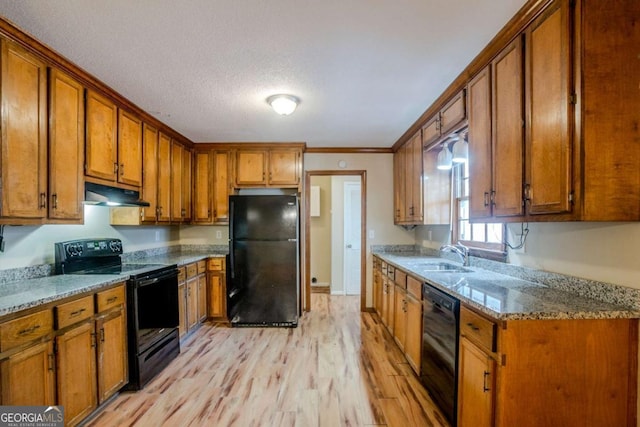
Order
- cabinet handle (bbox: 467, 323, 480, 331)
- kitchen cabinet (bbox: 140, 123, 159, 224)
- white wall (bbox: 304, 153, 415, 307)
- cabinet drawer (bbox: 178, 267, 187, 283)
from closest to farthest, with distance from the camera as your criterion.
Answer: cabinet handle (bbox: 467, 323, 480, 331) < kitchen cabinet (bbox: 140, 123, 159, 224) < cabinet drawer (bbox: 178, 267, 187, 283) < white wall (bbox: 304, 153, 415, 307)

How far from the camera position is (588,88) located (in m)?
1.29

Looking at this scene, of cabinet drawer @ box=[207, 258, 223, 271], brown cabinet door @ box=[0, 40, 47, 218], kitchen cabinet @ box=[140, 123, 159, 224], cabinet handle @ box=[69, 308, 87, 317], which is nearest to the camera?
brown cabinet door @ box=[0, 40, 47, 218]

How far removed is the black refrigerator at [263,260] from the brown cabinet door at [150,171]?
0.87m

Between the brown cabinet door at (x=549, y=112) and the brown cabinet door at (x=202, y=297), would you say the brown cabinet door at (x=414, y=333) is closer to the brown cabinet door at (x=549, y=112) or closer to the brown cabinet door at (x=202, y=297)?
the brown cabinet door at (x=549, y=112)

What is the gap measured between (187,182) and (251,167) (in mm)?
868

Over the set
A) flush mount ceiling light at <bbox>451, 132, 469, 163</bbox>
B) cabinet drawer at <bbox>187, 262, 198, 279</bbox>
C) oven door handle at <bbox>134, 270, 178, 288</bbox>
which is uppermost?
flush mount ceiling light at <bbox>451, 132, 469, 163</bbox>

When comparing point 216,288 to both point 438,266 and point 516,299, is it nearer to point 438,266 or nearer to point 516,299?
point 438,266

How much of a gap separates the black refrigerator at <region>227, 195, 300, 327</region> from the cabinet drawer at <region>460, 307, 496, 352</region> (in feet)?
7.68

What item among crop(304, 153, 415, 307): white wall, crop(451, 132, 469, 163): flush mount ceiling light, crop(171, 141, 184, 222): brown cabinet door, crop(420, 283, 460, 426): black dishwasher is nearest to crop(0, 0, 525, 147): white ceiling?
crop(451, 132, 469, 163): flush mount ceiling light

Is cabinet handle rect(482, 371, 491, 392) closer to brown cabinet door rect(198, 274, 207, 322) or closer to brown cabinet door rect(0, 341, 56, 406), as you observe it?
brown cabinet door rect(0, 341, 56, 406)

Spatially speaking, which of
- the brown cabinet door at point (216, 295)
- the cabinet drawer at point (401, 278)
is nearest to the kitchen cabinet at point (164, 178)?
the brown cabinet door at point (216, 295)

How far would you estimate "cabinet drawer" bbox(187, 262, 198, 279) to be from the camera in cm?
341

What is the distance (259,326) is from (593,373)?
3209 millimetres

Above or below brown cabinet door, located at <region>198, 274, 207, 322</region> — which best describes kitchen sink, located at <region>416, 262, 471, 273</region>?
above
